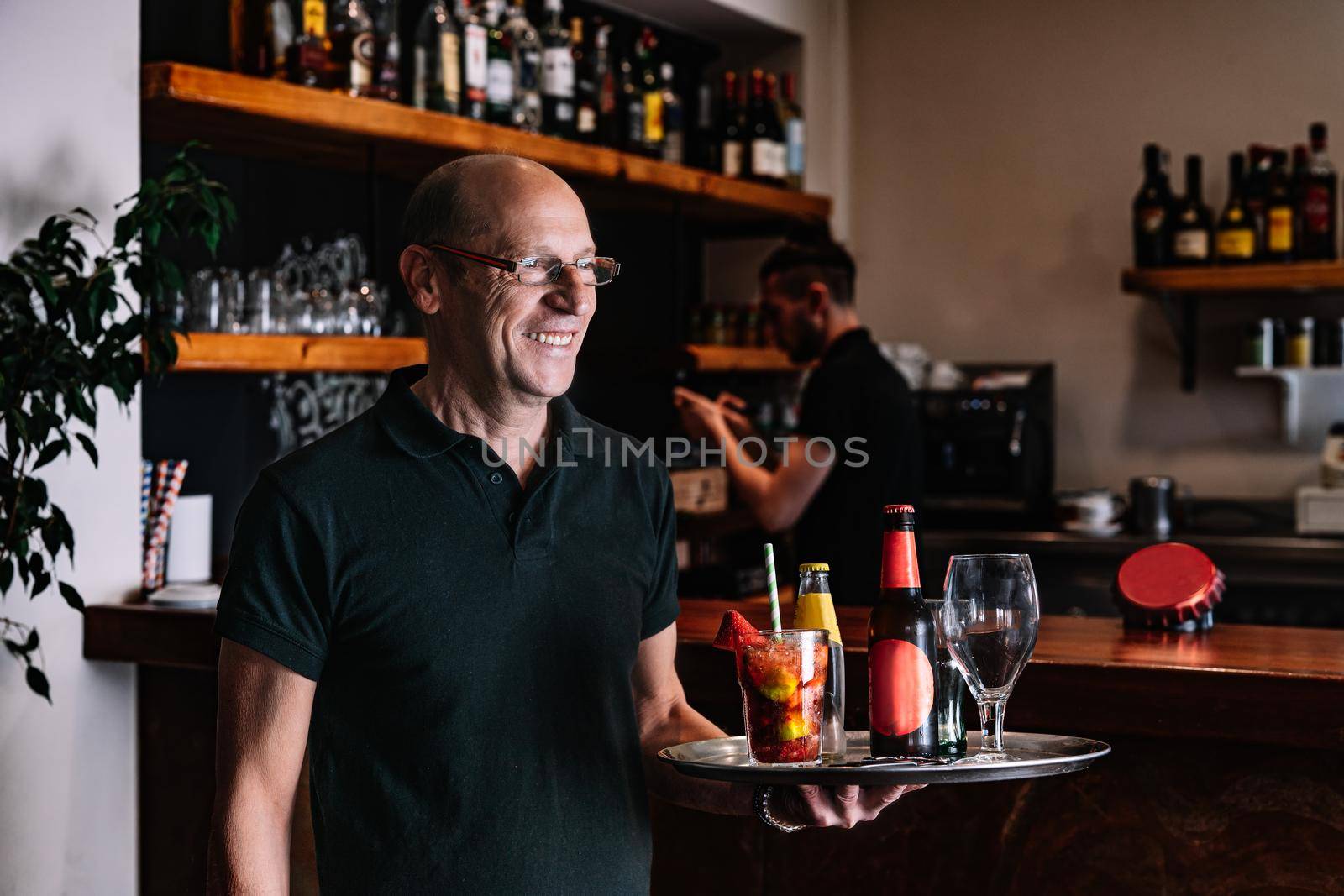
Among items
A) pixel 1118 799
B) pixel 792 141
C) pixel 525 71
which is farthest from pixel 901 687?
pixel 792 141

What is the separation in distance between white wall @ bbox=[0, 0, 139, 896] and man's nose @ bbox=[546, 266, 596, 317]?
1465mm

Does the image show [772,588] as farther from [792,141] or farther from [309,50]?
[792,141]

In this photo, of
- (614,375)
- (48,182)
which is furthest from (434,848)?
(614,375)

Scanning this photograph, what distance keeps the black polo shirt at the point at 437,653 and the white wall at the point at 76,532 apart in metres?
1.37

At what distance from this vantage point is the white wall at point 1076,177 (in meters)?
4.73

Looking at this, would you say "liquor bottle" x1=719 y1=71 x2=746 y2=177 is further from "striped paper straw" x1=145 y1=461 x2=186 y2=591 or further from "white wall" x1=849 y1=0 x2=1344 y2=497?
"striped paper straw" x1=145 y1=461 x2=186 y2=591

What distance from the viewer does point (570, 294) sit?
1.50m

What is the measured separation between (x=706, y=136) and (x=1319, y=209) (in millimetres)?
1904

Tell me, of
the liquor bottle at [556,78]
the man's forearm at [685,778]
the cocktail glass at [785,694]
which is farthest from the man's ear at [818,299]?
the cocktail glass at [785,694]

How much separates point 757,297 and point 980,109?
3.43 feet

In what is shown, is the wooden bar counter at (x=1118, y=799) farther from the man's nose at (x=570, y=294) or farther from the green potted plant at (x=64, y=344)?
the man's nose at (x=570, y=294)

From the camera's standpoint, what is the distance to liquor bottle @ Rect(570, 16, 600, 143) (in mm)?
3943

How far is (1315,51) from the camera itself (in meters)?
4.61

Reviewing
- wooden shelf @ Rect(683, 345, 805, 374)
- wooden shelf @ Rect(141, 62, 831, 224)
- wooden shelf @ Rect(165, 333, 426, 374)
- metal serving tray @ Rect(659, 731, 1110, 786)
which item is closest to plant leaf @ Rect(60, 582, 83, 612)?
wooden shelf @ Rect(165, 333, 426, 374)
